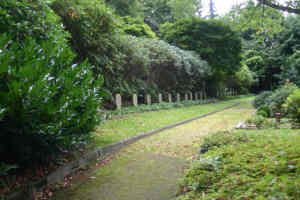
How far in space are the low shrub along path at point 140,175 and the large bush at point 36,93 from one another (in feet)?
2.83

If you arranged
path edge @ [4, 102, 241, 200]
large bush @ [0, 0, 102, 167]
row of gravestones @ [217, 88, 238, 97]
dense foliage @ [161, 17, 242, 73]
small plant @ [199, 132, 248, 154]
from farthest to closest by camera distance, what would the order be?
1. row of gravestones @ [217, 88, 238, 97]
2. dense foliage @ [161, 17, 242, 73]
3. small plant @ [199, 132, 248, 154]
4. path edge @ [4, 102, 241, 200]
5. large bush @ [0, 0, 102, 167]

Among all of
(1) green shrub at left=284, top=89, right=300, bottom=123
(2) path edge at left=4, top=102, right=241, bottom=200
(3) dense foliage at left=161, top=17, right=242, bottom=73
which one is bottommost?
(2) path edge at left=4, top=102, right=241, bottom=200

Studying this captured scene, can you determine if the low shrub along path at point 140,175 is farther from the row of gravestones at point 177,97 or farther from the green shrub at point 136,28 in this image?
the green shrub at point 136,28

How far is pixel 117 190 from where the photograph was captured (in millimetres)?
4023

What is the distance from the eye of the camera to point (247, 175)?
3236mm

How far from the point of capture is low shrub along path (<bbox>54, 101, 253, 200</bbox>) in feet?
12.7

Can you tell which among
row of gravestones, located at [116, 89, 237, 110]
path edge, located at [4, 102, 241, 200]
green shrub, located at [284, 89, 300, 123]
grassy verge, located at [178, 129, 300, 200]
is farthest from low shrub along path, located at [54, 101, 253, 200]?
row of gravestones, located at [116, 89, 237, 110]

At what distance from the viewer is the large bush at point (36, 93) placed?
3.39 m

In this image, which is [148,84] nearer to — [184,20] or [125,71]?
[125,71]

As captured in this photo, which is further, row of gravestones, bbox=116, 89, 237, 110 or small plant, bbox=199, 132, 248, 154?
row of gravestones, bbox=116, 89, 237, 110

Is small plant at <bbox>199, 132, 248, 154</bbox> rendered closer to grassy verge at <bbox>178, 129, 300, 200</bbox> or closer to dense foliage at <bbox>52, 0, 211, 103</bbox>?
grassy verge at <bbox>178, 129, 300, 200</bbox>

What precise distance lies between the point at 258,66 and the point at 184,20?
1127 inches

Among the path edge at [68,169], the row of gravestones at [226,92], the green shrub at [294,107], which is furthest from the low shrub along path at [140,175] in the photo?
the row of gravestones at [226,92]

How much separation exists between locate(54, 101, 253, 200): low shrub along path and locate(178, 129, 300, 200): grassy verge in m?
0.62
